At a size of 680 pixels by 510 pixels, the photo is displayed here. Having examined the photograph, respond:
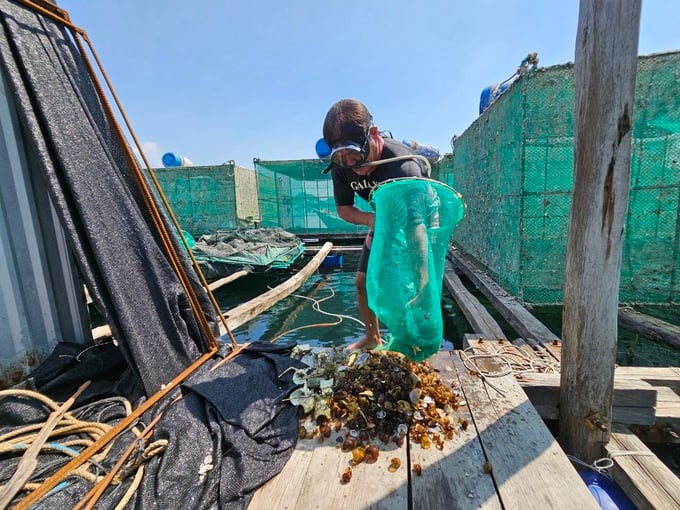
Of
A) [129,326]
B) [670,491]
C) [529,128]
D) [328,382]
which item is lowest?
[670,491]

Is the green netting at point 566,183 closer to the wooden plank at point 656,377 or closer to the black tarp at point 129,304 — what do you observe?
the wooden plank at point 656,377

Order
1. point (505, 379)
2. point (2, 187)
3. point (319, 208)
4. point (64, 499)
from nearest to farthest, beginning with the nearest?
point (64, 499) → point (2, 187) → point (505, 379) → point (319, 208)

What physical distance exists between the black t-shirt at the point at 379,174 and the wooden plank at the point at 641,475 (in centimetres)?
204

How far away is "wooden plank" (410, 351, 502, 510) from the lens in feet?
4.24

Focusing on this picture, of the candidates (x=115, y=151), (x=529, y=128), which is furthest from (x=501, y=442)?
(x=529, y=128)

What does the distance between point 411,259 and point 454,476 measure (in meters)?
1.02

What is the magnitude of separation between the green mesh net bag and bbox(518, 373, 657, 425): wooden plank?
87 cm

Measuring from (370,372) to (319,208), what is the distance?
10.8 m

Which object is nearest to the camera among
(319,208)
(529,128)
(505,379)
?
(505,379)

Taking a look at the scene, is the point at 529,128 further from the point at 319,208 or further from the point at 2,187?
the point at 319,208

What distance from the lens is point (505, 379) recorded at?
2125 millimetres

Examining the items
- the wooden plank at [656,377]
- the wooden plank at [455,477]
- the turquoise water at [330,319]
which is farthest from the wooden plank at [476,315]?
the wooden plank at [455,477]

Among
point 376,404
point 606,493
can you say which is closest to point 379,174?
point 376,404

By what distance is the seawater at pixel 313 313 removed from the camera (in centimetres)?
512
